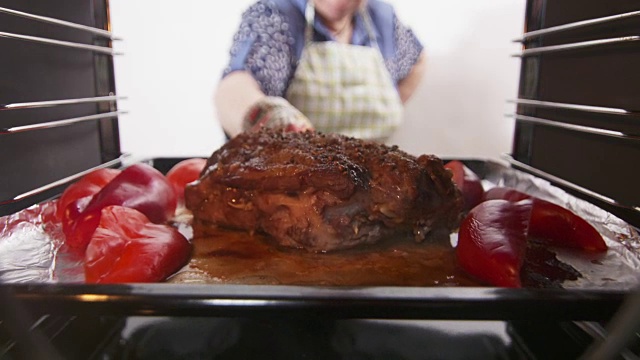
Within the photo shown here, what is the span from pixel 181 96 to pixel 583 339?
2721 mm

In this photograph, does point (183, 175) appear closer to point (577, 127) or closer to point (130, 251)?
point (130, 251)

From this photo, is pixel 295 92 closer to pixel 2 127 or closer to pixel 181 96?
pixel 181 96

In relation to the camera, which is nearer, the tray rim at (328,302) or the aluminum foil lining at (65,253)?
the tray rim at (328,302)

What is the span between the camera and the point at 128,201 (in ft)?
5.61

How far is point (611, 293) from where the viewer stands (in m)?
0.94

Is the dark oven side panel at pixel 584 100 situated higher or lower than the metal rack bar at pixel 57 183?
higher

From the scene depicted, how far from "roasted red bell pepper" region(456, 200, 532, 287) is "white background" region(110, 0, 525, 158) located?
1.80 meters

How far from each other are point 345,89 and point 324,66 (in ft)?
0.73

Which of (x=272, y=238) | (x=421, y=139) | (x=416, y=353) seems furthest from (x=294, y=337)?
(x=421, y=139)

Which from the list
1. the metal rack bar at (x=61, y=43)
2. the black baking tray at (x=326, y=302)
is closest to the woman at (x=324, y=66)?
the metal rack bar at (x=61, y=43)

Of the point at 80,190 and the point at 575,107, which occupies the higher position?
the point at 575,107

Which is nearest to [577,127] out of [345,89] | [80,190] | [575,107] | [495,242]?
[575,107]

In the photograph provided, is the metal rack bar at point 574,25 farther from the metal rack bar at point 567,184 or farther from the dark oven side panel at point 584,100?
the metal rack bar at point 567,184

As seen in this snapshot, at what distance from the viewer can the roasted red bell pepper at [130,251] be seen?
1244 millimetres
